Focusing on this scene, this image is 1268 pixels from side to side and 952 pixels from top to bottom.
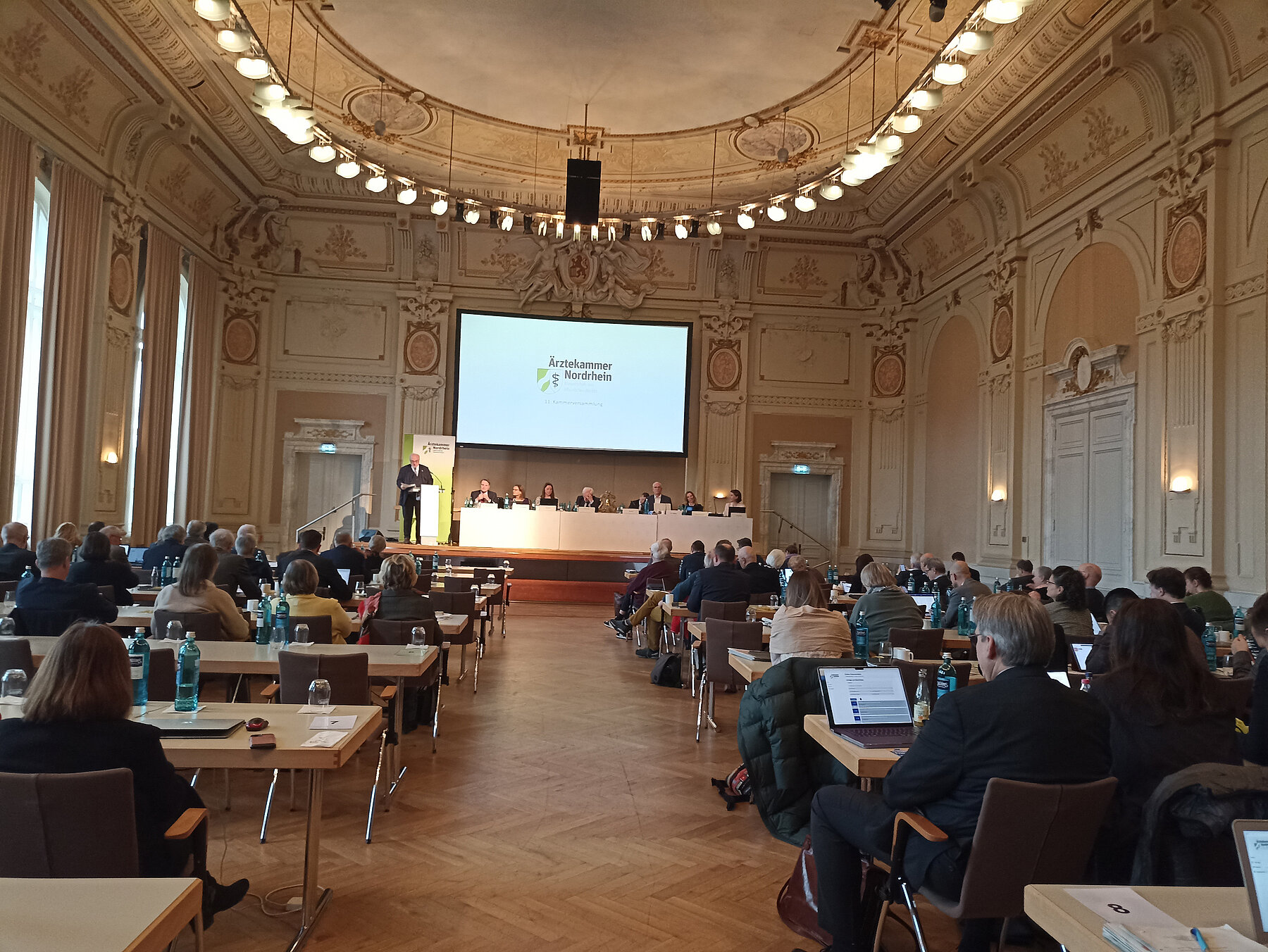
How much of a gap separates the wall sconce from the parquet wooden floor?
5900 mm

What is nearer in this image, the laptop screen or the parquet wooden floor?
the parquet wooden floor

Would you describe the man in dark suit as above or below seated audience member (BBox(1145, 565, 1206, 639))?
below

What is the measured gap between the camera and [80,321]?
10.9m

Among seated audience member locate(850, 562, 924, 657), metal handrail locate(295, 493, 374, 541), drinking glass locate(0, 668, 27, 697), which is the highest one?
metal handrail locate(295, 493, 374, 541)

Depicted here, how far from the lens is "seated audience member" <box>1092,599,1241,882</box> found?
2559 millimetres

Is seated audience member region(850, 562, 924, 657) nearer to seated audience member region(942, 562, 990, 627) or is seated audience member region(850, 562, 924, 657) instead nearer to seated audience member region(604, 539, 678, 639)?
seated audience member region(942, 562, 990, 627)

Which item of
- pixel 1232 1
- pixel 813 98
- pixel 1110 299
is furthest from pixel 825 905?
pixel 813 98

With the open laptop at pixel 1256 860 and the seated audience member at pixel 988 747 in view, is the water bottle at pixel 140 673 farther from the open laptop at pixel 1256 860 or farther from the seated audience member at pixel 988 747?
the open laptop at pixel 1256 860

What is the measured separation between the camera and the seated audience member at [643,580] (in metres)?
9.83

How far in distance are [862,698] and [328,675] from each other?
7.45ft

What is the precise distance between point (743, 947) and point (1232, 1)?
9.40 metres

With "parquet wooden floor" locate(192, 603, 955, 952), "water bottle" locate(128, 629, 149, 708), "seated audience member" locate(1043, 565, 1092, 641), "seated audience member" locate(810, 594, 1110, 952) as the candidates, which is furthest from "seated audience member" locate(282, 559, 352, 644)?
"seated audience member" locate(1043, 565, 1092, 641)

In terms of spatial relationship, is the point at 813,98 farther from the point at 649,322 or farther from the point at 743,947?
the point at 743,947

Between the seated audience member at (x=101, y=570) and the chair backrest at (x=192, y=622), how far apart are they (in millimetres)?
953
